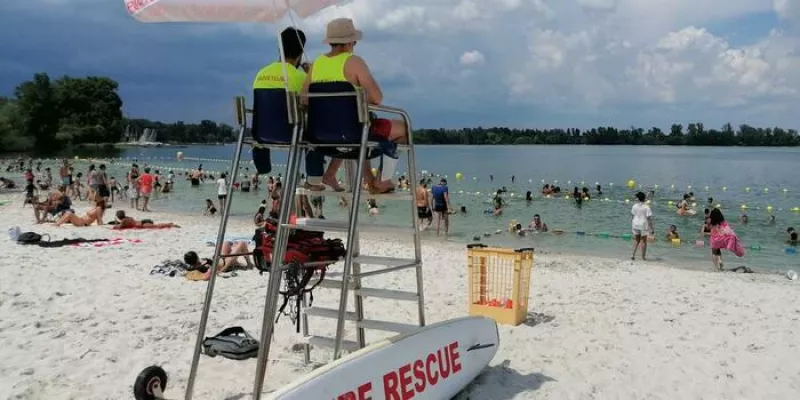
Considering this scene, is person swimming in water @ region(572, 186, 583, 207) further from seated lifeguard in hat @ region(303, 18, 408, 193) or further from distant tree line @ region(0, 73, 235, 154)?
distant tree line @ region(0, 73, 235, 154)

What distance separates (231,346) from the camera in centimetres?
587

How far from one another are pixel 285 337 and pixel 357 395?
9.78 feet

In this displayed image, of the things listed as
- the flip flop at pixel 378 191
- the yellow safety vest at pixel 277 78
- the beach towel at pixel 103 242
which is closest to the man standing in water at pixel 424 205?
the beach towel at pixel 103 242

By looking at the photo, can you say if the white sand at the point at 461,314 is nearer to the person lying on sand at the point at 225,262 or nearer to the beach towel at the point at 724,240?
the person lying on sand at the point at 225,262

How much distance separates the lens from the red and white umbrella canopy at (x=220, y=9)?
379 centimetres

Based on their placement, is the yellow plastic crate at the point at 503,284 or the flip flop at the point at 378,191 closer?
the flip flop at the point at 378,191

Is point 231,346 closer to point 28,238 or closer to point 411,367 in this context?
point 411,367

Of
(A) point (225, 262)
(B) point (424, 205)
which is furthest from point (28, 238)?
(B) point (424, 205)

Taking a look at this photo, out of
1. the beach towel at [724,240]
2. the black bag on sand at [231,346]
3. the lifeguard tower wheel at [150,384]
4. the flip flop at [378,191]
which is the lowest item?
the beach towel at [724,240]

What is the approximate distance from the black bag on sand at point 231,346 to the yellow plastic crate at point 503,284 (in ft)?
9.15

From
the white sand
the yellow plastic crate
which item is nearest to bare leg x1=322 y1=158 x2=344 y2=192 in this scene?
the white sand

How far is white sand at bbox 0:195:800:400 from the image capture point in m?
5.43

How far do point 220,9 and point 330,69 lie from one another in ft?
2.59

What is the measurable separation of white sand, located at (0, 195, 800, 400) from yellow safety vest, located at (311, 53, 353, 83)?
8.86ft
